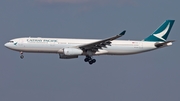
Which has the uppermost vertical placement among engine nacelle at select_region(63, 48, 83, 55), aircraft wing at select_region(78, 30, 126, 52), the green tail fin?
the green tail fin

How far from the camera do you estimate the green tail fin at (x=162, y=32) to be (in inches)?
3696

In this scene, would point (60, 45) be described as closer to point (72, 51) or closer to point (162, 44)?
point (72, 51)

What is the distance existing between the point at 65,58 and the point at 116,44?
→ 7.76 meters

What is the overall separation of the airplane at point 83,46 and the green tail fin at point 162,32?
3.64ft

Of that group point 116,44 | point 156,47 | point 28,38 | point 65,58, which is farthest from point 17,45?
point 156,47

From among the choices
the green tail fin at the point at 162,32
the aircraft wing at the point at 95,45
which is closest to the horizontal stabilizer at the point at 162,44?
the green tail fin at the point at 162,32

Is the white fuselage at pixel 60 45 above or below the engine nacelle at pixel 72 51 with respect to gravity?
above

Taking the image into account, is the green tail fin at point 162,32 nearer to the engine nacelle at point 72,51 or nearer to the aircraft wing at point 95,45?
the aircraft wing at point 95,45

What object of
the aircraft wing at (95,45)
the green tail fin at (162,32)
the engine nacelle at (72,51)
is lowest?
the engine nacelle at (72,51)

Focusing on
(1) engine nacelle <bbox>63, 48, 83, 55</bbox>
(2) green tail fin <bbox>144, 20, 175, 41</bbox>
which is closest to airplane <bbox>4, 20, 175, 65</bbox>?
(1) engine nacelle <bbox>63, 48, 83, 55</bbox>

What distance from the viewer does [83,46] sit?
8694 centimetres

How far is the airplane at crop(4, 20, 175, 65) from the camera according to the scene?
8612cm

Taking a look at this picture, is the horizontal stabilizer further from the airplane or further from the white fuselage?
the white fuselage

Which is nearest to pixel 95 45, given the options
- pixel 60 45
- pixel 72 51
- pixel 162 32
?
pixel 72 51
